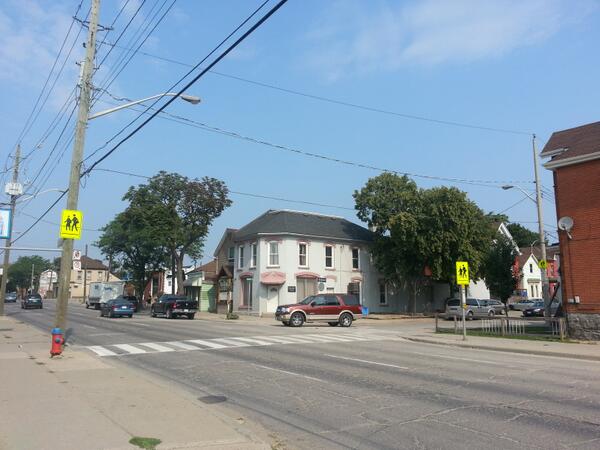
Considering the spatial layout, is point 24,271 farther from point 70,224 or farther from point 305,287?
point 70,224

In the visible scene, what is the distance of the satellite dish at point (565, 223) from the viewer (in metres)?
20.6

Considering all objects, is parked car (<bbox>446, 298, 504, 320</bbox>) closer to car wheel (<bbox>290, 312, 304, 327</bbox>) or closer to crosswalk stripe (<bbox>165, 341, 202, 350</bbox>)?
car wheel (<bbox>290, 312, 304, 327</bbox>)

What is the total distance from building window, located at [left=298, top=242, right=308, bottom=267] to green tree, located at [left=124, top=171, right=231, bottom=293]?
9740 millimetres

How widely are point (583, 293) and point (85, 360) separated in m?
18.4

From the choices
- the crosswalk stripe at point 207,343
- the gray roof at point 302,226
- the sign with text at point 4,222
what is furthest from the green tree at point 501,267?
the sign with text at point 4,222

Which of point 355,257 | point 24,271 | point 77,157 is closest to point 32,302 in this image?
point 355,257

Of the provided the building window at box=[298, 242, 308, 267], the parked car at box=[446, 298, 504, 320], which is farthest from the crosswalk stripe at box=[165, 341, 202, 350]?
the parked car at box=[446, 298, 504, 320]

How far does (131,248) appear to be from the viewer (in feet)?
177

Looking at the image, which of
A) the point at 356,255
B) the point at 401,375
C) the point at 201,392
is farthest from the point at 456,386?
the point at 356,255

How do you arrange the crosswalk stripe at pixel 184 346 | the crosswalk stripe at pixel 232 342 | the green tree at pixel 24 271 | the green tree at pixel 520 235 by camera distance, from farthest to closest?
1. the green tree at pixel 24 271
2. the green tree at pixel 520 235
3. the crosswalk stripe at pixel 232 342
4. the crosswalk stripe at pixel 184 346

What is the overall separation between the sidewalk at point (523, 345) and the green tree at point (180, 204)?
2868 centimetres

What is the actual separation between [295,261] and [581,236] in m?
24.2

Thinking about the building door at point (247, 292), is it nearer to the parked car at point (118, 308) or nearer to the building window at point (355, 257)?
the parked car at point (118, 308)

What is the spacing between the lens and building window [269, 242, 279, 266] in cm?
4112
